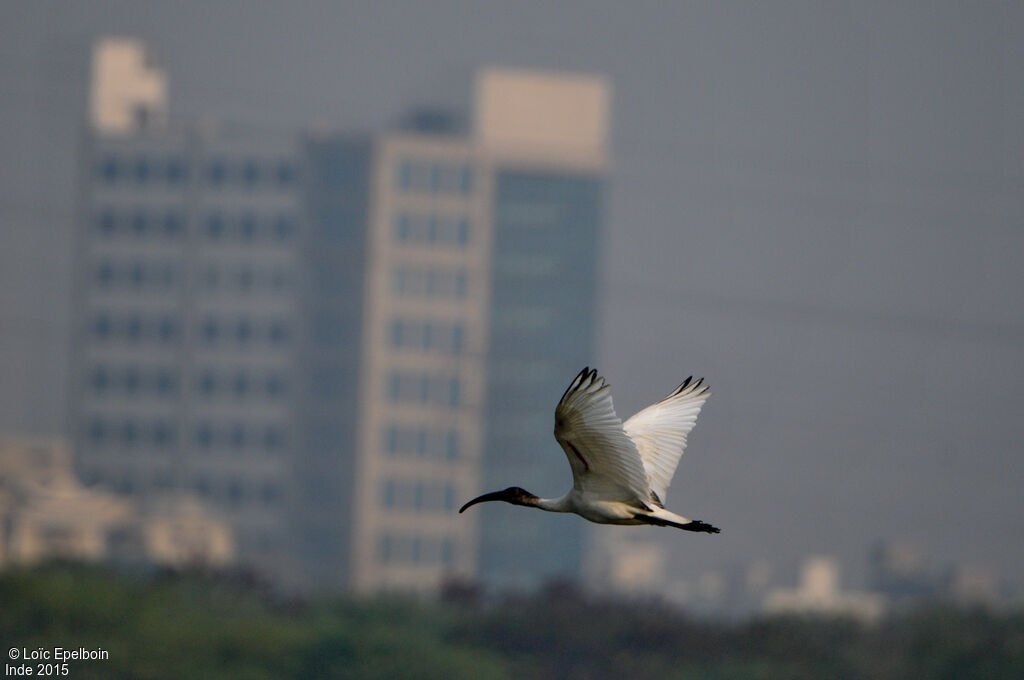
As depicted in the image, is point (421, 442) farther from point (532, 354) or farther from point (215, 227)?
point (215, 227)

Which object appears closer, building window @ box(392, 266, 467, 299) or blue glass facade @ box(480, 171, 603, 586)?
building window @ box(392, 266, 467, 299)

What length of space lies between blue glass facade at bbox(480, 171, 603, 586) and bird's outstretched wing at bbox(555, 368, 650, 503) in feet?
442

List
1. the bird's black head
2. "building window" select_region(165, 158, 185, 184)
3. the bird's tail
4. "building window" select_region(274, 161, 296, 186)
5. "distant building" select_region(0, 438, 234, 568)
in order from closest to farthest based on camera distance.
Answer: the bird's tail → the bird's black head → "distant building" select_region(0, 438, 234, 568) → "building window" select_region(165, 158, 185, 184) → "building window" select_region(274, 161, 296, 186)

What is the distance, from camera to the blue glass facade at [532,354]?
148 m

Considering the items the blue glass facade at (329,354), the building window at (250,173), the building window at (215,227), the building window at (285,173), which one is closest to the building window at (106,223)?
the building window at (215,227)

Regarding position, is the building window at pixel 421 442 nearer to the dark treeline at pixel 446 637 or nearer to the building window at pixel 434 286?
the building window at pixel 434 286

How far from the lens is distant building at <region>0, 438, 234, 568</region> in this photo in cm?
12456

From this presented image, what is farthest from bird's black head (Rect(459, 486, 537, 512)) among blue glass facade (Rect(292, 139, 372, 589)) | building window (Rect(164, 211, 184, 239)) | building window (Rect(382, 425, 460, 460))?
building window (Rect(164, 211, 184, 239))

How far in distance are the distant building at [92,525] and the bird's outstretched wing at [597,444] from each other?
10997 cm

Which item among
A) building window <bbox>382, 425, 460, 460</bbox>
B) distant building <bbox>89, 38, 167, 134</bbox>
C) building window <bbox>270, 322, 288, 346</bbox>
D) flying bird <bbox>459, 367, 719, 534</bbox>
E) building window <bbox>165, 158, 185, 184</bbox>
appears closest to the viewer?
flying bird <bbox>459, 367, 719, 534</bbox>

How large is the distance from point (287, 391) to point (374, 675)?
94.4 metres

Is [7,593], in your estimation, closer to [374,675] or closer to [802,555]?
[374,675]

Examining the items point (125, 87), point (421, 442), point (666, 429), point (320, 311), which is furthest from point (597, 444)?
point (125, 87)

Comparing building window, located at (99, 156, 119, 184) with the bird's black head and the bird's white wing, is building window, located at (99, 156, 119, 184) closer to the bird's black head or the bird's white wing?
the bird's white wing
